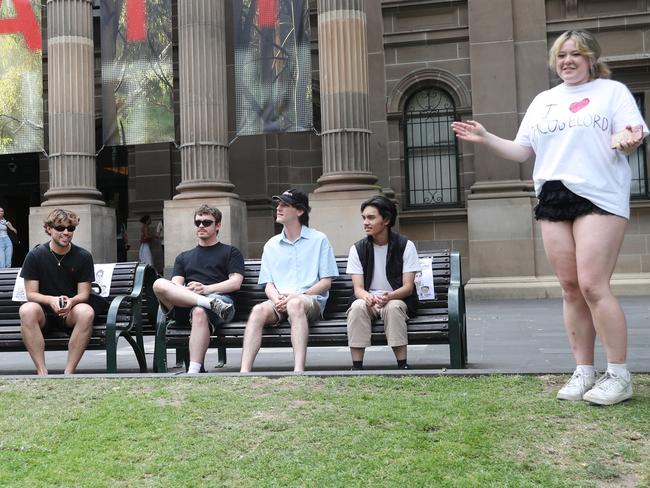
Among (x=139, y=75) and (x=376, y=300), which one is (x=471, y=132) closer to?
(x=376, y=300)

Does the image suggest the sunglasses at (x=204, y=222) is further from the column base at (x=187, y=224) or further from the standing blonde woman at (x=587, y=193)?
the column base at (x=187, y=224)

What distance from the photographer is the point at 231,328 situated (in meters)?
7.50

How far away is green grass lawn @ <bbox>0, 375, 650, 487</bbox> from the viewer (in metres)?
3.76

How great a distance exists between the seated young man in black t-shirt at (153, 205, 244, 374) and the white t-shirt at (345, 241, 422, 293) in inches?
45.6

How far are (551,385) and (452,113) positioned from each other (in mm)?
14276

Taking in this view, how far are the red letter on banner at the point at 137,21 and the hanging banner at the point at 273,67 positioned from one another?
2.06 m

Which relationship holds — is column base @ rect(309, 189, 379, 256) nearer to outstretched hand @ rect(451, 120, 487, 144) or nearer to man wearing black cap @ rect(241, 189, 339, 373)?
man wearing black cap @ rect(241, 189, 339, 373)

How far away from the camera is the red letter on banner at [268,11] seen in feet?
55.3

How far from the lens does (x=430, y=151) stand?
19188mm

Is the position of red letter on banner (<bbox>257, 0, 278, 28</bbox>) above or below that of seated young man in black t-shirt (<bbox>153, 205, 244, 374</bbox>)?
above

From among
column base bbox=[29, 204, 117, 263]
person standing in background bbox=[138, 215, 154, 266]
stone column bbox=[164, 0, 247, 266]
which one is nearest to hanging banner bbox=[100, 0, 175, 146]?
stone column bbox=[164, 0, 247, 266]

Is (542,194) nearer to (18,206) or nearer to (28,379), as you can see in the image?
(28,379)

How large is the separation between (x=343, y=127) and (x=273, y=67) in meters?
2.12

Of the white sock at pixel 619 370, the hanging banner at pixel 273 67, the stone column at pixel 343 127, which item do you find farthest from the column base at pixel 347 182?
the white sock at pixel 619 370
